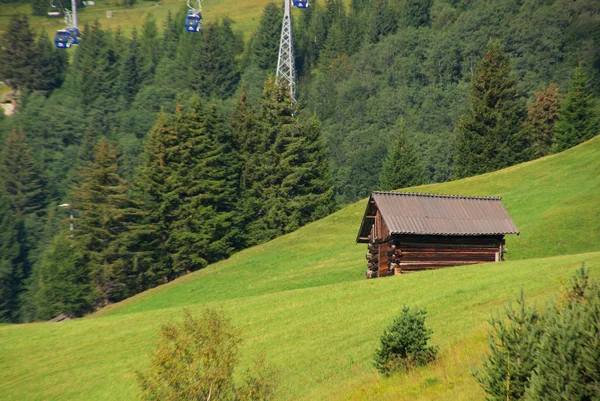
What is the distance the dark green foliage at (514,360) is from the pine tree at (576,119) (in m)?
76.8

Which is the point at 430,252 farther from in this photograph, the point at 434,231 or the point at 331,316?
the point at 331,316

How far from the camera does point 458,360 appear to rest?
19969 millimetres

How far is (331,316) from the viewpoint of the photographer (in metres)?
31.5

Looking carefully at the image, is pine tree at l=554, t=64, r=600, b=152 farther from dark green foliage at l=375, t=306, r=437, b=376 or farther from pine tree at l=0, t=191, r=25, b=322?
pine tree at l=0, t=191, r=25, b=322

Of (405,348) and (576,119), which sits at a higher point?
(576,119)

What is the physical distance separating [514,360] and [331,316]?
16197 millimetres

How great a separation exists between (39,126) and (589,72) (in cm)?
12116

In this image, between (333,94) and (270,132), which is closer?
(270,132)

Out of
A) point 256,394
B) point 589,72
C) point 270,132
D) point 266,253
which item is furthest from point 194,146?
point 589,72

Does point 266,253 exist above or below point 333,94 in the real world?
below

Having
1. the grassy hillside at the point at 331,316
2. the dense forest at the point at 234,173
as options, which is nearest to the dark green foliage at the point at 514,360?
the grassy hillside at the point at 331,316

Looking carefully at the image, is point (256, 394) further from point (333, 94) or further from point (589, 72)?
point (333, 94)

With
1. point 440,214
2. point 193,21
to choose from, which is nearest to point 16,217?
point 193,21

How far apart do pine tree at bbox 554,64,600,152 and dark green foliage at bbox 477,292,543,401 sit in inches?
3024
